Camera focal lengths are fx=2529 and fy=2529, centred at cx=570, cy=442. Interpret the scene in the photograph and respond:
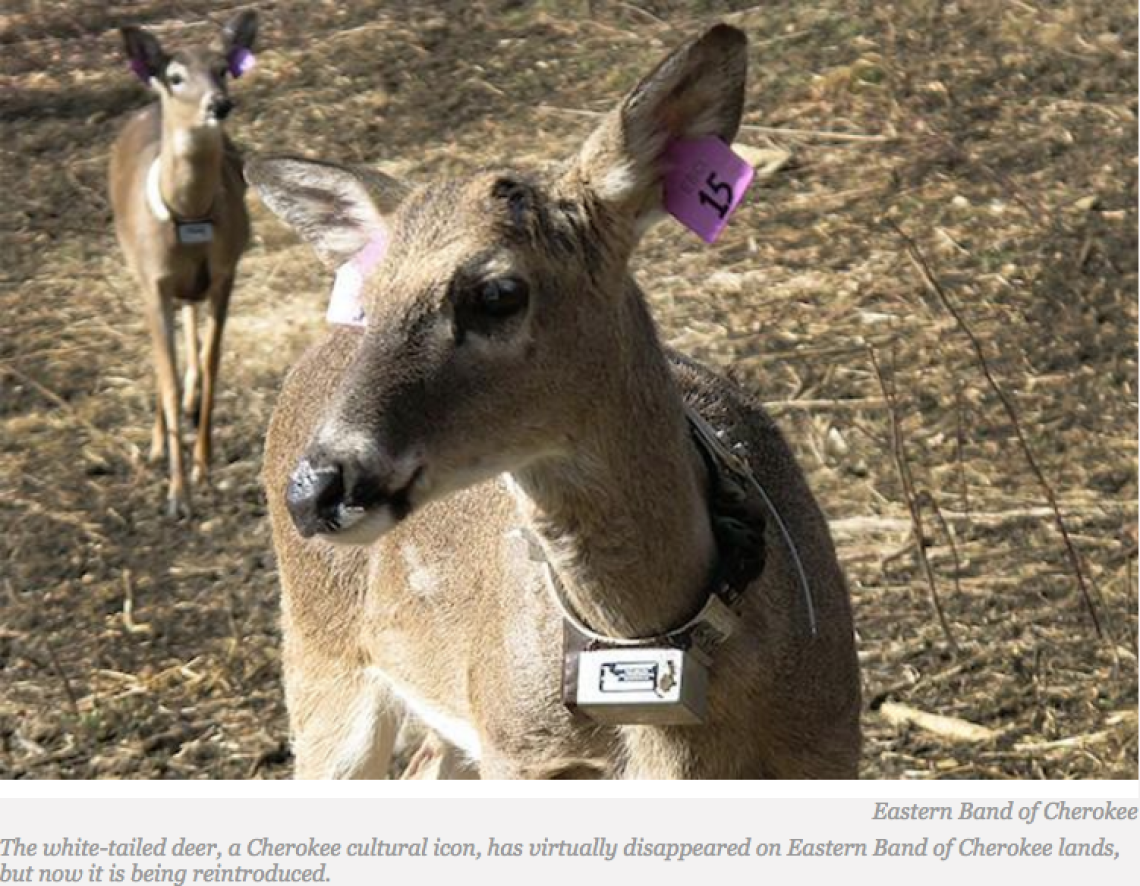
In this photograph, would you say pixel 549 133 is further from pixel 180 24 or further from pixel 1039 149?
pixel 180 24

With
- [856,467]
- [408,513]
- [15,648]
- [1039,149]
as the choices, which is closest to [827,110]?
[1039,149]

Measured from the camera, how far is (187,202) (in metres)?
10.6

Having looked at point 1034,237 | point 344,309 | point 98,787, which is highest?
point 344,309

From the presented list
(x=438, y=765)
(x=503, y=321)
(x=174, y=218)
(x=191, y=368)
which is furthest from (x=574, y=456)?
(x=174, y=218)

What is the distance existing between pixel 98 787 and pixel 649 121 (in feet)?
6.15

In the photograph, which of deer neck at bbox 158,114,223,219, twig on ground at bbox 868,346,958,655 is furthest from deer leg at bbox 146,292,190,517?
twig on ground at bbox 868,346,958,655

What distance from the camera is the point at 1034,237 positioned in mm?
9789

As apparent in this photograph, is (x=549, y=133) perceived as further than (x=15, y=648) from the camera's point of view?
Yes

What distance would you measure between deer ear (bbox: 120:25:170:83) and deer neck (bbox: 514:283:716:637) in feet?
22.0

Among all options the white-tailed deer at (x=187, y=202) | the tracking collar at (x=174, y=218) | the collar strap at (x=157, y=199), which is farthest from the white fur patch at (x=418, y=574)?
the collar strap at (x=157, y=199)

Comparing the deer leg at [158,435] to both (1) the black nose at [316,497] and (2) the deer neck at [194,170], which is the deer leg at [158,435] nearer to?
(2) the deer neck at [194,170]

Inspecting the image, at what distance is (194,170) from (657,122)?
646cm

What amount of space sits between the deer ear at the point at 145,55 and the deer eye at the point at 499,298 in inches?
270

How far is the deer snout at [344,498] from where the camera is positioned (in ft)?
12.9
